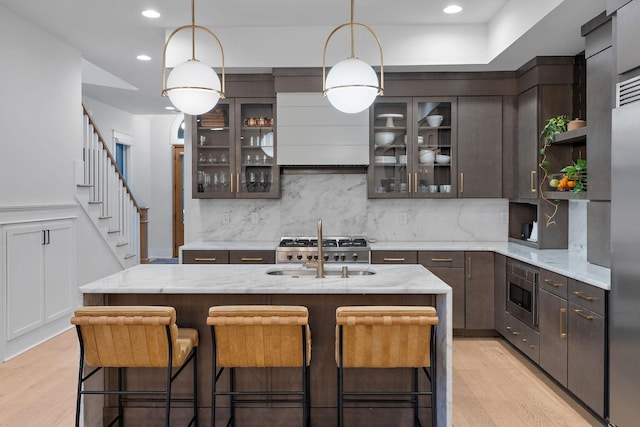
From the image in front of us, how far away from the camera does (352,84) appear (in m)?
2.67

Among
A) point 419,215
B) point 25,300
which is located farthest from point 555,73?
point 25,300

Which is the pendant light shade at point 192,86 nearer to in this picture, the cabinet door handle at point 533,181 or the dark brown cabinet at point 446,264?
the dark brown cabinet at point 446,264

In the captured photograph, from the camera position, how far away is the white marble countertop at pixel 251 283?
254cm

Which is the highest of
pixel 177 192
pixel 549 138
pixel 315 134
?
pixel 315 134

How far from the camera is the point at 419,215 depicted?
5.33m

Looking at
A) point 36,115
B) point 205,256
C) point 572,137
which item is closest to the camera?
point 572,137

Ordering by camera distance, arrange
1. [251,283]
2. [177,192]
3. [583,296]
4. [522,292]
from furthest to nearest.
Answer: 1. [177,192]
2. [522,292]
3. [583,296]
4. [251,283]

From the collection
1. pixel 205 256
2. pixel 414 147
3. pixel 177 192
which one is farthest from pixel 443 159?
pixel 177 192

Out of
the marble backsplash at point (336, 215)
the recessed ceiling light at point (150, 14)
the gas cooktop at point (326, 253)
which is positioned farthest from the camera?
the marble backsplash at point (336, 215)

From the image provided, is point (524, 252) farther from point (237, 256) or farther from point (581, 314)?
point (237, 256)

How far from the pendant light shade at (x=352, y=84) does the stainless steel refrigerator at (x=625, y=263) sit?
1.32 metres

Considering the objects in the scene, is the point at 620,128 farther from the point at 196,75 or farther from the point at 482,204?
the point at 482,204

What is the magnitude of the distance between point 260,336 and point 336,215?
3.06 metres

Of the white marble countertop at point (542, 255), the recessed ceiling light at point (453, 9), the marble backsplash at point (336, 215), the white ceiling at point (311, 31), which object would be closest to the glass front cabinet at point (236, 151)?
the marble backsplash at point (336, 215)
